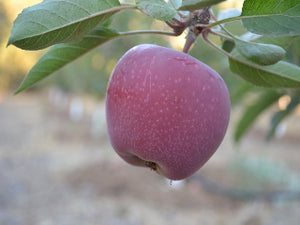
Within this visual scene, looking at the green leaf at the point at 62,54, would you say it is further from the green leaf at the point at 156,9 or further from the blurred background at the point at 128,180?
the blurred background at the point at 128,180

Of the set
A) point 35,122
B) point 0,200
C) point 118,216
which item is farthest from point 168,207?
point 35,122

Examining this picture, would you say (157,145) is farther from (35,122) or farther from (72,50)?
(35,122)

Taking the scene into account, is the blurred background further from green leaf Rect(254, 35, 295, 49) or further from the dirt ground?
green leaf Rect(254, 35, 295, 49)

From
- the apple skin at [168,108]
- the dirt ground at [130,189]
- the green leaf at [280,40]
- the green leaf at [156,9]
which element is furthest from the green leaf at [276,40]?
the dirt ground at [130,189]

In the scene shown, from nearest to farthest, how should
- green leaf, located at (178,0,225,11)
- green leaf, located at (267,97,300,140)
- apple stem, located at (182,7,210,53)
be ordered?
green leaf, located at (178,0,225,11) → apple stem, located at (182,7,210,53) → green leaf, located at (267,97,300,140)

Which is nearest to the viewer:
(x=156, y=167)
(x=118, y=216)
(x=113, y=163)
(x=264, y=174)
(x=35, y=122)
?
(x=156, y=167)

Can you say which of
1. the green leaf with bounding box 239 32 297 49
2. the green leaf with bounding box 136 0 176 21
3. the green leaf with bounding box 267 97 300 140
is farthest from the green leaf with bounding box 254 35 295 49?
the green leaf with bounding box 267 97 300 140

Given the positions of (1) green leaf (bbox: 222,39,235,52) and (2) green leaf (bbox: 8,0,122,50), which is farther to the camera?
(1) green leaf (bbox: 222,39,235,52)
